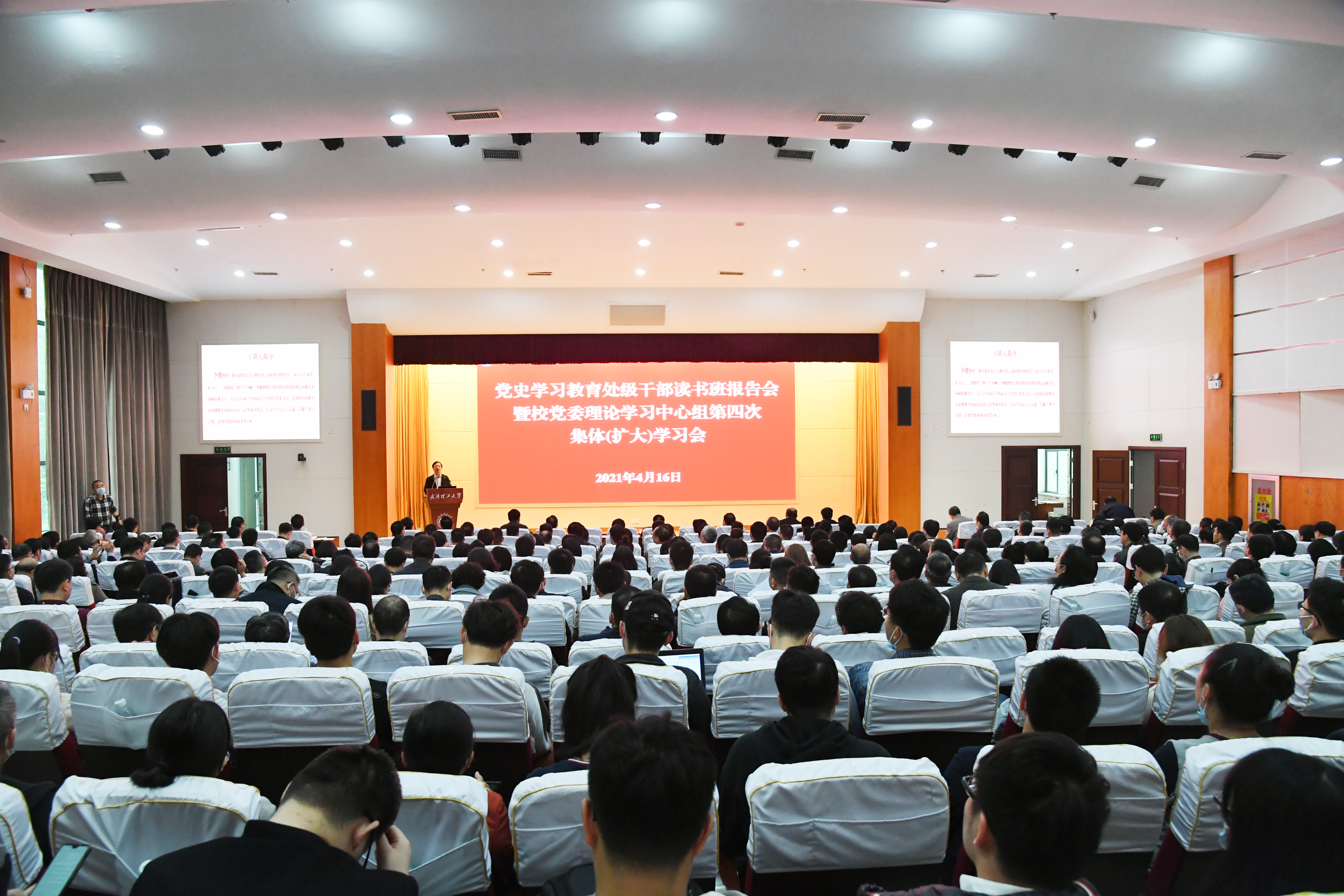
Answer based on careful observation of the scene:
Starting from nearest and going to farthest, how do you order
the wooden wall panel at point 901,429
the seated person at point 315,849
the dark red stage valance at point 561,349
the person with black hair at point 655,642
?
1. the seated person at point 315,849
2. the person with black hair at point 655,642
3. the dark red stage valance at point 561,349
4. the wooden wall panel at point 901,429

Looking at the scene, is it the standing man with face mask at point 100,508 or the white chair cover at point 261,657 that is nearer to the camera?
the white chair cover at point 261,657

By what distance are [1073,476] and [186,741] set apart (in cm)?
1507

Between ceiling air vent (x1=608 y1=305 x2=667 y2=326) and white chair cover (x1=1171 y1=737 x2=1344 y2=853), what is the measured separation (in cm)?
1219

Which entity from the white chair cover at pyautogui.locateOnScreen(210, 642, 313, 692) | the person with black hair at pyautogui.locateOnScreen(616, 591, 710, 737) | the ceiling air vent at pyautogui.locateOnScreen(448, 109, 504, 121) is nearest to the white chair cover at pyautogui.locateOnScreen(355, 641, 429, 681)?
the white chair cover at pyautogui.locateOnScreen(210, 642, 313, 692)

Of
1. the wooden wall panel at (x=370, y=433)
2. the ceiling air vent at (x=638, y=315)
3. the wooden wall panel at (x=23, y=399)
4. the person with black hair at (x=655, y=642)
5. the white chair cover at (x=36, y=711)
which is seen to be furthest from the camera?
the ceiling air vent at (x=638, y=315)

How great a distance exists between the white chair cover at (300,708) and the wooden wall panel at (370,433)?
1135cm

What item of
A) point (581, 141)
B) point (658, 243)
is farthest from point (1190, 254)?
point (581, 141)

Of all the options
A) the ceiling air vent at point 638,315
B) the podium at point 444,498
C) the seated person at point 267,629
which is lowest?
the podium at point 444,498

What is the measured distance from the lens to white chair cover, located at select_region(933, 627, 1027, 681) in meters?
3.37

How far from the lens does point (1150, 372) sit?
42.2ft

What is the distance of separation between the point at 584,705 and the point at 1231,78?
667 centimetres

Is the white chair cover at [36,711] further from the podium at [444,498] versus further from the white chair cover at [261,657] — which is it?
the podium at [444,498]

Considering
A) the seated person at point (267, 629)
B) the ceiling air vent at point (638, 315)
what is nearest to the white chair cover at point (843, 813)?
the seated person at point (267, 629)

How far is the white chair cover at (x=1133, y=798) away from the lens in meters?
1.93
